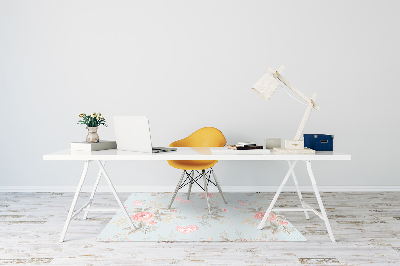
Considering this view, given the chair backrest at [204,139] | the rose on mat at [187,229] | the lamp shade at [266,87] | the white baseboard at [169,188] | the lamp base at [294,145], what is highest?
the lamp shade at [266,87]

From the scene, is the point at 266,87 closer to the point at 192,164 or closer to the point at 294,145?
the point at 294,145

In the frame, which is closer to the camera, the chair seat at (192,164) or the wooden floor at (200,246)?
the wooden floor at (200,246)

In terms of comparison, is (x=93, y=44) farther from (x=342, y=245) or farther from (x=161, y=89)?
(x=342, y=245)

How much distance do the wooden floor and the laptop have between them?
0.67 meters

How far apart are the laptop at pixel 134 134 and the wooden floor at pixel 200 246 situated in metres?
0.67

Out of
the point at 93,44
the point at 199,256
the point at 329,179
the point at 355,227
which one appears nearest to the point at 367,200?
the point at 329,179

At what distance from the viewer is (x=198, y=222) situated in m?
2.38

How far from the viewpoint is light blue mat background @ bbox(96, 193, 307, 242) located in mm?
2082

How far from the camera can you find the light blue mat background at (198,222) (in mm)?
2082

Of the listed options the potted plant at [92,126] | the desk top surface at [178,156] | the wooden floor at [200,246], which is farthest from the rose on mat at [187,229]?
the potted plant at [92,126]


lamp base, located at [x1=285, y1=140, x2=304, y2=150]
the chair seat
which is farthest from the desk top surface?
the chair seat

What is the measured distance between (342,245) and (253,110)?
1.87 metres

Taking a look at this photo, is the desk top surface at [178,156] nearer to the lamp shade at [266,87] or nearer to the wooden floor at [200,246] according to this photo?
the lamp shade at [266,87]

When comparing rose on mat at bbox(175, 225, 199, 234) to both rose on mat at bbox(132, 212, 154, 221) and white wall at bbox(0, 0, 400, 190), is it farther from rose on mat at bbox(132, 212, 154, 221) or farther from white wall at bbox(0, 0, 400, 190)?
white wall at bbox(0, 0, 400, 190)
